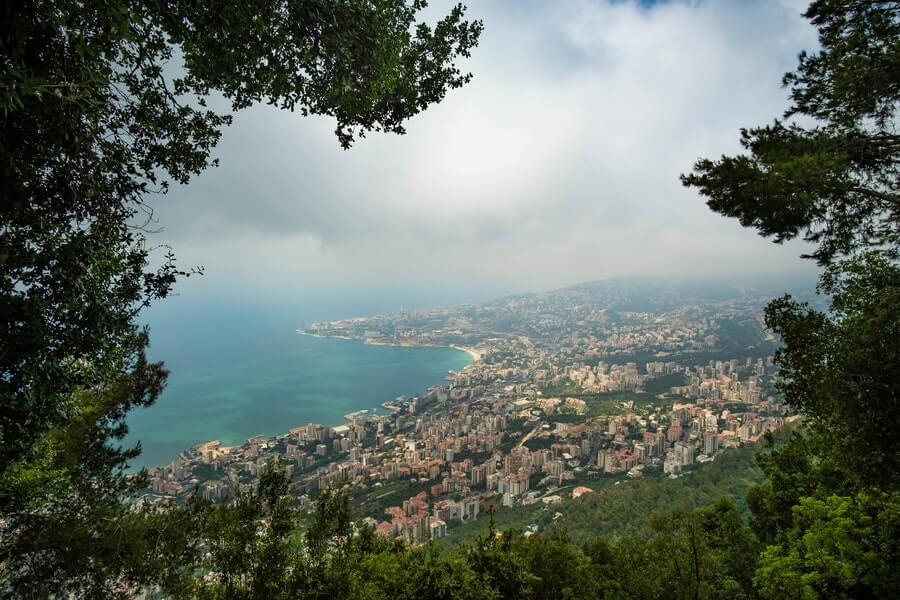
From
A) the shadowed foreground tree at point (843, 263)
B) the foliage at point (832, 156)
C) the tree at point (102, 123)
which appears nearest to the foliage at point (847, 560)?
the shadowed foreground tree at point (843, 263)

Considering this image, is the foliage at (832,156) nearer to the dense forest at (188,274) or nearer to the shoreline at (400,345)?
the dense forest at (188,274)

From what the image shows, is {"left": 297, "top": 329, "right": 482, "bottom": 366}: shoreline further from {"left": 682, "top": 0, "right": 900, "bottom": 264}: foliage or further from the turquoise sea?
{"left": 682, "top": 0, "right": 900, "bottom": 264}: foliage

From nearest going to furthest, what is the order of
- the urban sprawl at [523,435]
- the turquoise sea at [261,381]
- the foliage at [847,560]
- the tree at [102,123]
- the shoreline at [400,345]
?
1. the tree at [102,123]
2. the foliage at [847,560]
3. the urban sprawl at [523,435]
4. the turquoise sea at [261,381]
5. the shoreline at [400,345]

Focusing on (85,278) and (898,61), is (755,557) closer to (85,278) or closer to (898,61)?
(898,61)

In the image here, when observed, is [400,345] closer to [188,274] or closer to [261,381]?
[261,381]

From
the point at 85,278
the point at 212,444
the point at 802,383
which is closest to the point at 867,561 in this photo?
the point at 802,383

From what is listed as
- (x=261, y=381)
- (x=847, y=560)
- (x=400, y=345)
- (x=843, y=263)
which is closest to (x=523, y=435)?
(x=847, y=560)
